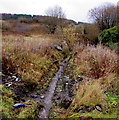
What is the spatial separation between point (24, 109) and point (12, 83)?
3.77ft

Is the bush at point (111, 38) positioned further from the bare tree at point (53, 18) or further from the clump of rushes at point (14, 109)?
the bare tree at point (53, 18)

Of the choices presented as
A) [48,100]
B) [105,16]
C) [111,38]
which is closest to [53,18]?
[105,16]

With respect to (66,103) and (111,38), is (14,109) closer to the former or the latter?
(66,103)

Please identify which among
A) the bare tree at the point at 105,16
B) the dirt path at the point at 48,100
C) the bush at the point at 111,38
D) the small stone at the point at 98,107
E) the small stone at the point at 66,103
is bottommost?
the dirt path at the point at 48,100

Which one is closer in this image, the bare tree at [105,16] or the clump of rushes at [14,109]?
the clump of rushes at [14,109]

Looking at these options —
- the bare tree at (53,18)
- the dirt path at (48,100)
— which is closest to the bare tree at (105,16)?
the bare tree at (53,18)

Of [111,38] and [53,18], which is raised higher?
[53,18]

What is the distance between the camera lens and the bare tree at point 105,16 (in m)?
12.1

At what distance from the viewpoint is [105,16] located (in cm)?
1287

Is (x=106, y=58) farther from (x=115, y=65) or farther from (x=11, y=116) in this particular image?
(x=11, y=116)

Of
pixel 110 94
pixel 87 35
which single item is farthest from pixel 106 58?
pixel 87 35

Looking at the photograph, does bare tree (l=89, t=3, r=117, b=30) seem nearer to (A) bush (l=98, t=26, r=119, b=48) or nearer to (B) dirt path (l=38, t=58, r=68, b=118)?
(A) bush (l=98, t=26, r=119, b=48)

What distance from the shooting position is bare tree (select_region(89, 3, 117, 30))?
12125 mm

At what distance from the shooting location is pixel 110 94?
2.96 m
